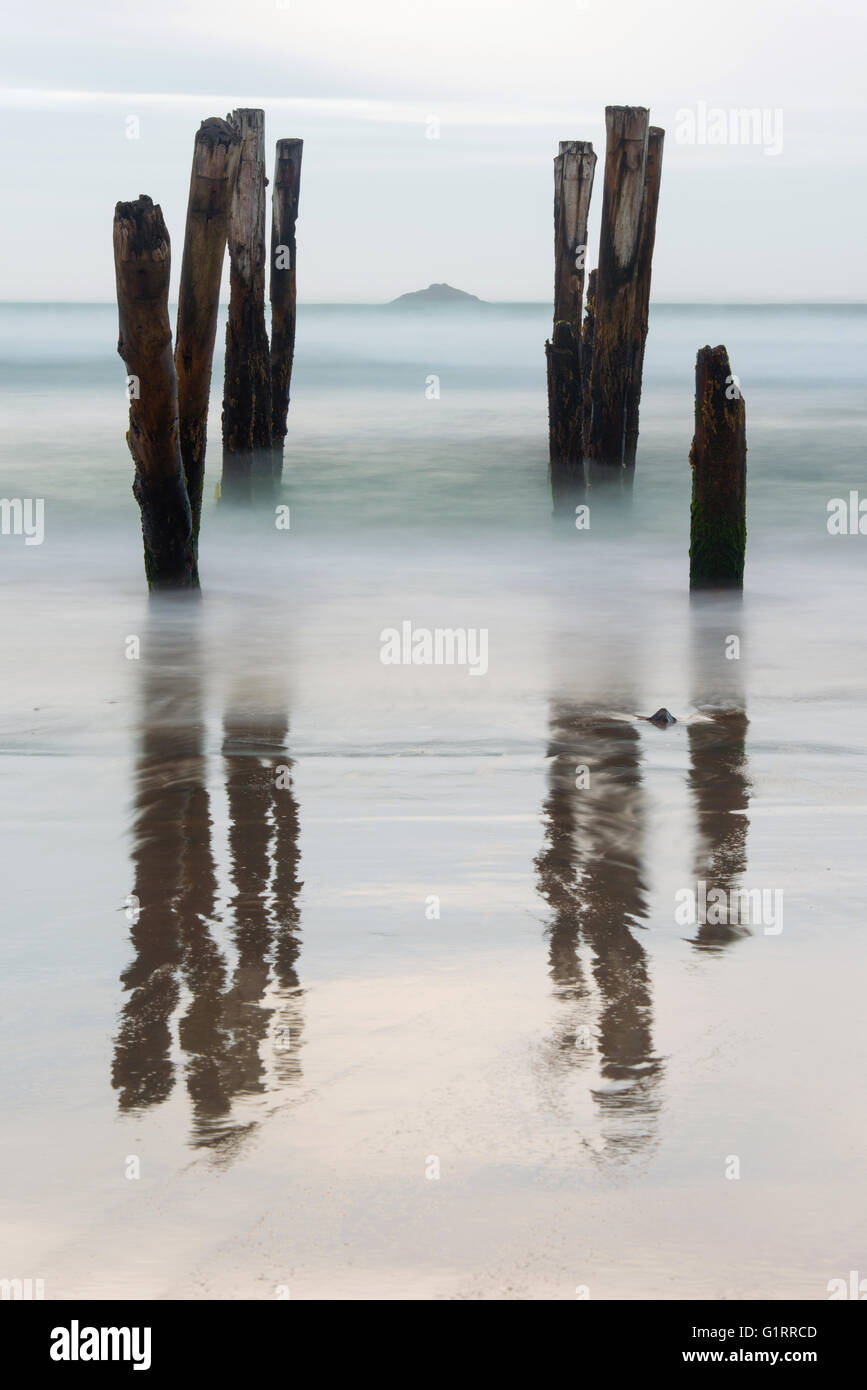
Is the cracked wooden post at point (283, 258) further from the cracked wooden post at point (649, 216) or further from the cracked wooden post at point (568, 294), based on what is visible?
the cracked wooden post at point (649, 216)

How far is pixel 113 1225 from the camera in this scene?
273 cm

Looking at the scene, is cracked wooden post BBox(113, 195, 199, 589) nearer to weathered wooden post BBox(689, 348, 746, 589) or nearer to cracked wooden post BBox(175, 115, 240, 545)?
cracked wooden post BBox(175, 115, 240, 545)

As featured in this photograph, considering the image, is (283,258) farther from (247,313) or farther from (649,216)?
(649,216)

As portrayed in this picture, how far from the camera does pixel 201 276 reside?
9102mm

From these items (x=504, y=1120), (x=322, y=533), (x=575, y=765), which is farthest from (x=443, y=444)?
(x=504, y=1120)

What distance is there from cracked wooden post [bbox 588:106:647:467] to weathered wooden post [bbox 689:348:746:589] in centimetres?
310

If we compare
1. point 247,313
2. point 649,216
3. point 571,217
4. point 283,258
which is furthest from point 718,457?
point 283,258

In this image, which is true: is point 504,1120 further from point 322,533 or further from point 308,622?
point 322,533

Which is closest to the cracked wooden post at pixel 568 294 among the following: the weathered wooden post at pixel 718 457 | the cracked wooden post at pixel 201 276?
the weathered wooden post at pixel 718 457

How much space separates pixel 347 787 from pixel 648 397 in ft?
88.9

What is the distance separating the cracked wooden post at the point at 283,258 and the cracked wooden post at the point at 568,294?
244cm

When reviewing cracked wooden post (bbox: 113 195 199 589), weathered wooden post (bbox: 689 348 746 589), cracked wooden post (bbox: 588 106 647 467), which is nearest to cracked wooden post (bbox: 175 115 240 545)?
cracked wooden post (bbox: 113 195 199 589)

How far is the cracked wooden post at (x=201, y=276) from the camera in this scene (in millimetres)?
8977

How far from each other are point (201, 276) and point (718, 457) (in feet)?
9.94
